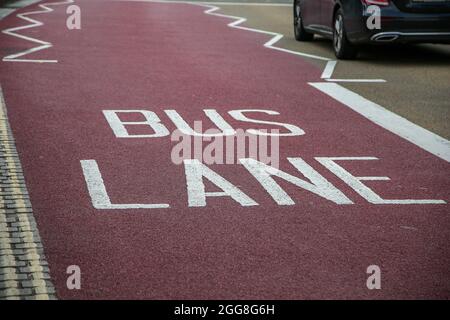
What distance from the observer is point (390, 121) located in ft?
34.8

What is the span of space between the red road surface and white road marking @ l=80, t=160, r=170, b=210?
0.23 ft

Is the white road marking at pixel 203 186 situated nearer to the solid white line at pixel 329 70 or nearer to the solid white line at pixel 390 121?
the solid white line at pixel 390 121

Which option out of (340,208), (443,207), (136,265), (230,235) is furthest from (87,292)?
(443,207)

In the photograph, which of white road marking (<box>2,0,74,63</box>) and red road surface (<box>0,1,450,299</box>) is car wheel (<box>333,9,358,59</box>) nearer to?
red road surface (<box>0,1,450,299</box>)

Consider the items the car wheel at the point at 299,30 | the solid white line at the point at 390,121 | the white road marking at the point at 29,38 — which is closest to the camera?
the solid white line at the point at 390,121

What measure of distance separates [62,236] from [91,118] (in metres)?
4.17

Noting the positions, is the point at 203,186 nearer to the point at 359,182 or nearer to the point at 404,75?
the point at 359,182

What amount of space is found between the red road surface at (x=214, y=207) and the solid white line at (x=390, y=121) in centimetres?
15

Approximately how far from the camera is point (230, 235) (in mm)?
6398

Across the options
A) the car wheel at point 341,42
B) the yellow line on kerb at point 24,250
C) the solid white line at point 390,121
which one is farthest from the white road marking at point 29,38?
the yellow line on kerb at point 24,250

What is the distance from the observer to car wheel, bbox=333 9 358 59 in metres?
15.6

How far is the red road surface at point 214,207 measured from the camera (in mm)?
5578

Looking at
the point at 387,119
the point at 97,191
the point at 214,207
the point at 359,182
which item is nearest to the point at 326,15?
the point at 387,119
